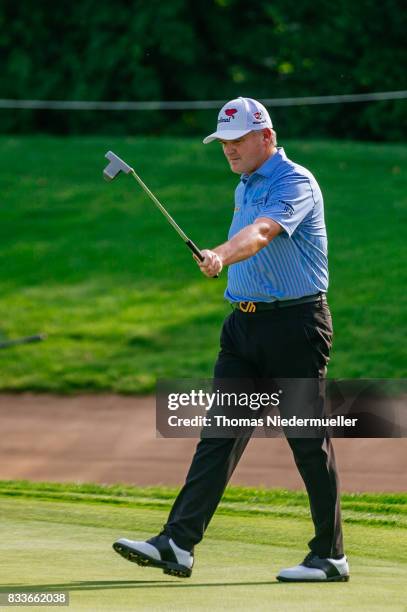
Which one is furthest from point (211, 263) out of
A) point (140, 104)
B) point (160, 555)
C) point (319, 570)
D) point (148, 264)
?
point (140, 104)

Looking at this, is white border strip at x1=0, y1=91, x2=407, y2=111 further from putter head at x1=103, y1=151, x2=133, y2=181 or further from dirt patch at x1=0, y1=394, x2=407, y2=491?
putter head at x1=103, y1=151, x2=133, y2=181

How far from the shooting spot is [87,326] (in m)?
15.2

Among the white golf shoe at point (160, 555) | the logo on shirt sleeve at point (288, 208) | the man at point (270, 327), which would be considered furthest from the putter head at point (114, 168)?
the white golf shoe at point (160, 555)

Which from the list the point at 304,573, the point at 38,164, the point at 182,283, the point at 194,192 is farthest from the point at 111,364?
the point at 38,164

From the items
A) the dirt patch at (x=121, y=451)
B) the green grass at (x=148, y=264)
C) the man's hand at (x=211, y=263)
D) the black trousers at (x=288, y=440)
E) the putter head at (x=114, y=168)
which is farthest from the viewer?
the green grass at (x=148, y=264)

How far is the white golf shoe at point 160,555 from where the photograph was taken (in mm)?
5020

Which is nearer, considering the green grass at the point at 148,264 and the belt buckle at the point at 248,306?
the belt buckle at the point at 248,306

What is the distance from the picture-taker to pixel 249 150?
522 centimetres

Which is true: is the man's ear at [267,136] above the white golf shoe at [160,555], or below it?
above

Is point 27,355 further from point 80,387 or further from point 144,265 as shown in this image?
point 144,265

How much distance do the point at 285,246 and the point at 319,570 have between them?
1.21 metres

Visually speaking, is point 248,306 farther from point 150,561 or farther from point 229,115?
point 150,561

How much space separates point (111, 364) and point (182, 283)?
2.85 metres

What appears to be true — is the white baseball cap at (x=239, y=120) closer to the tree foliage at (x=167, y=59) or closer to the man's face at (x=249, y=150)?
the man's face at (x=249, y=150)
